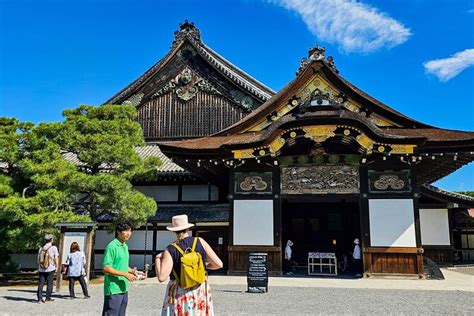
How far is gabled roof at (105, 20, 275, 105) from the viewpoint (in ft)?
64.8

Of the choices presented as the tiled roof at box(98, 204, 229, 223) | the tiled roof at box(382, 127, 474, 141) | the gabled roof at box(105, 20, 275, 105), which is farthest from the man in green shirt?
the gabled roof at box(105, 20, 275, 105)

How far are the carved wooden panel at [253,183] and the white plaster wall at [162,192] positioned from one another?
171 inches

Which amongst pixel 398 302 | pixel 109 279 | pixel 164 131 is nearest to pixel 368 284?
pixel 398 302

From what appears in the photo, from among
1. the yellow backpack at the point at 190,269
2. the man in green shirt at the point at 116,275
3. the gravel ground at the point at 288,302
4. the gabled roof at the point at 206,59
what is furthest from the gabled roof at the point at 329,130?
the yellow backpack at the point at 190,269

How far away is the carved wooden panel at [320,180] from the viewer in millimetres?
12977

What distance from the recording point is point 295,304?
309 inches

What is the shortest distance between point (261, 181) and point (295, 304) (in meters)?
6.03

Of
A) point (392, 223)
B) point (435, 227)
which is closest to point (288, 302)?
point (392, 223)

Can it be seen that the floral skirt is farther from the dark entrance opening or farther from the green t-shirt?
the dark entrance opening

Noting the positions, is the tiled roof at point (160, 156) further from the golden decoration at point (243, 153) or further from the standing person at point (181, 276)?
the standing person at point (181, 276)

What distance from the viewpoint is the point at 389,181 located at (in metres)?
12.6

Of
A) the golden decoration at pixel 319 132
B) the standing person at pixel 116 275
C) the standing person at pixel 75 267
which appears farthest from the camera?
the golden decoration at pixel 319 132

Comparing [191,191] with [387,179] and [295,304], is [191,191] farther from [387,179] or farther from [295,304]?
[295,304]

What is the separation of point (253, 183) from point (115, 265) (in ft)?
29.9
